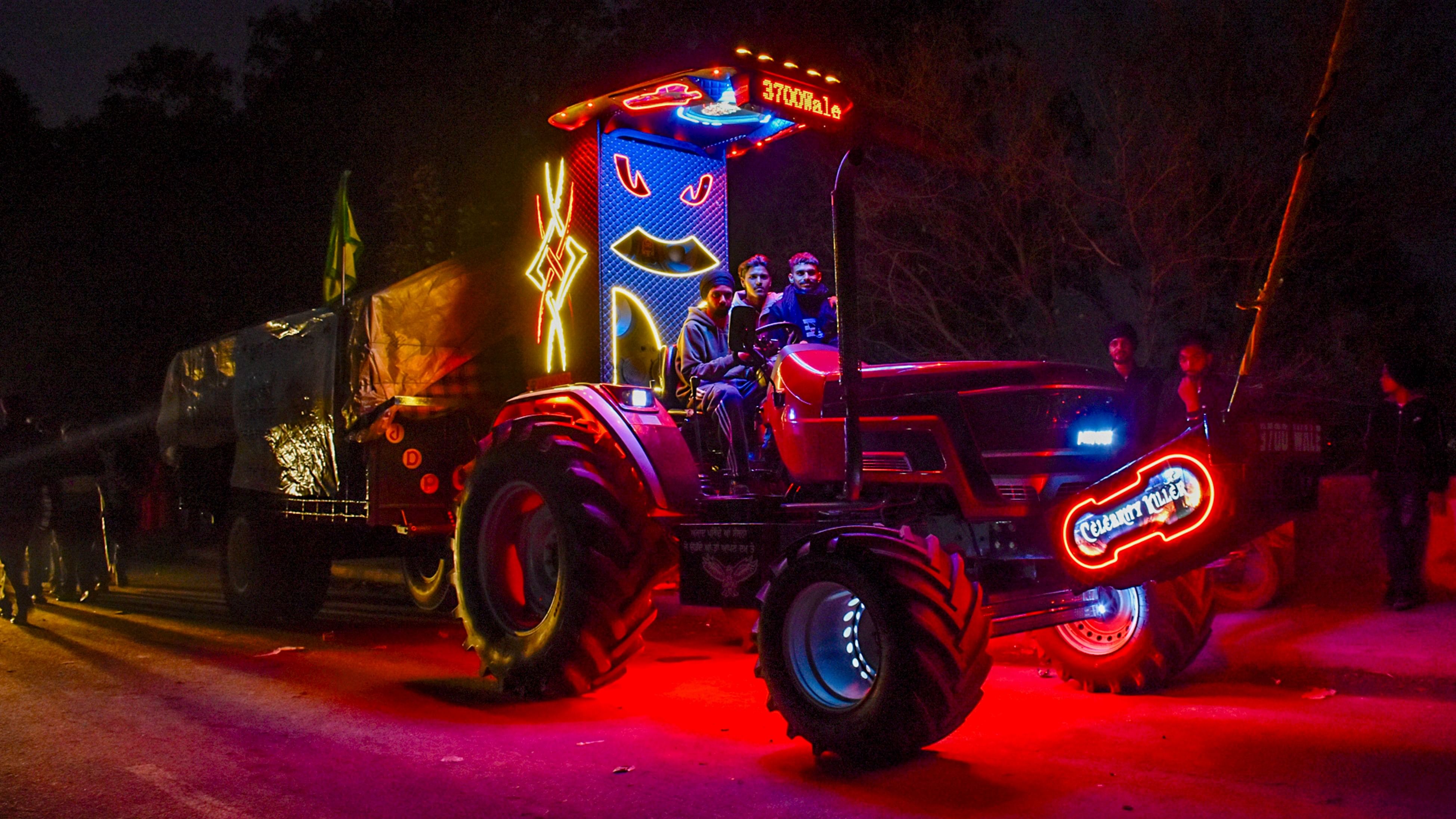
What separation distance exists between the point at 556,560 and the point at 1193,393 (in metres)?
3.88

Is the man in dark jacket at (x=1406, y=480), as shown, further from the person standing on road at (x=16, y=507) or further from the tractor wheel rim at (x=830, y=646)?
the person standing on road at (x=16, y=507)

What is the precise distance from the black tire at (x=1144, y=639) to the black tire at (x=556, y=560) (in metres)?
2.39

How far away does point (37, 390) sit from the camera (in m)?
27.5

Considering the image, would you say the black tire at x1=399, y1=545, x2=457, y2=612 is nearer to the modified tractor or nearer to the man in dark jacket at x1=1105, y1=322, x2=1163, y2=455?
the modified tractor

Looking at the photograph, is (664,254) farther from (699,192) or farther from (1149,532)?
(1149,532)

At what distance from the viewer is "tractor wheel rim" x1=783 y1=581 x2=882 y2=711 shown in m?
5.32

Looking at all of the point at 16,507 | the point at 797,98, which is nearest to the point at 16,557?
the point at 16,507

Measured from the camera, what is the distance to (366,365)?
31.4ft

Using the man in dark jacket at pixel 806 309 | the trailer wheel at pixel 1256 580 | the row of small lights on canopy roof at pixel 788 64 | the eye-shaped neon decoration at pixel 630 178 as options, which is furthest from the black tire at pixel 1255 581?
the eye-shaped neon decoration at pixel 630 178

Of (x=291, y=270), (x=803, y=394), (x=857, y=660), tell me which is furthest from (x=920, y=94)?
(x=291, y=270)

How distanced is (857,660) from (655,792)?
1113 millimetres

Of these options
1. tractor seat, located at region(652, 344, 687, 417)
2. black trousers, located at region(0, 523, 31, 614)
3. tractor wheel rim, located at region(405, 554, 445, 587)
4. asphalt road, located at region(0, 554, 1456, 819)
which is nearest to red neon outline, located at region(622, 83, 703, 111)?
tractor seat, located at region(652, 344, 687, 417)

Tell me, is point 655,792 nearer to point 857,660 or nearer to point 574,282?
point 857,660

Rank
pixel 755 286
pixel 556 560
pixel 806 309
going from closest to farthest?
pixel 806 309, pixel 755 286, pixel 556 560
